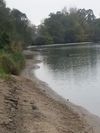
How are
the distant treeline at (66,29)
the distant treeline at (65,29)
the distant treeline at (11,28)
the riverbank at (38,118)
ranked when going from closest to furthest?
the riverbank at (38,118) → the distant treeline at (11,28) → the distant treeline at (65,29) → the distant treeline at (66,29)

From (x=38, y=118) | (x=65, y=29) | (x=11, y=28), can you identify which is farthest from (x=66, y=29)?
(x=38, y=118)

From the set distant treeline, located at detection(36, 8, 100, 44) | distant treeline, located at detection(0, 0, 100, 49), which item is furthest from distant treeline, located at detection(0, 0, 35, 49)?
distant treeline, located at detection(36, 8, 100, 44)

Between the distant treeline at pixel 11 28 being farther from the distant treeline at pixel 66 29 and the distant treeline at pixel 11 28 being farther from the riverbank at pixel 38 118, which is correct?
the distant treeline at pixel 66 29

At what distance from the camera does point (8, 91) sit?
713 inches

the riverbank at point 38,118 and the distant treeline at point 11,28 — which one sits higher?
the distant treeline at point 11,28

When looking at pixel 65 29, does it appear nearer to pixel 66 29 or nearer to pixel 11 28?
pixel 66 29

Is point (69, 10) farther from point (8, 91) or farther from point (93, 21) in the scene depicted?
point (8, 91)

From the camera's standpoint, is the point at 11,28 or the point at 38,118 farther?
the point at 11,28

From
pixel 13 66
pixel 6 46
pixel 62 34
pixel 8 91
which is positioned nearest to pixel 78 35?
pixel 62 34

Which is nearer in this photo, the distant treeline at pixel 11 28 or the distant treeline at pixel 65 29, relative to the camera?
the distant treeline at pixel 11 28

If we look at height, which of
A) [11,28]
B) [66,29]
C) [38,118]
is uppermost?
[11,28]

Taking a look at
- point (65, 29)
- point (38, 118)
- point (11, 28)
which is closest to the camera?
point (38, 118)

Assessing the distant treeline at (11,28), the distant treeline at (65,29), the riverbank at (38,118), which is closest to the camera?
the riverbank at (38,118)

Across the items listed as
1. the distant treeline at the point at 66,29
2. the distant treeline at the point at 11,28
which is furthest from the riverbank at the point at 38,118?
the distant treeline at the point at 66,29
